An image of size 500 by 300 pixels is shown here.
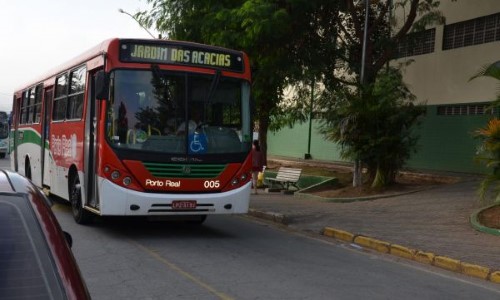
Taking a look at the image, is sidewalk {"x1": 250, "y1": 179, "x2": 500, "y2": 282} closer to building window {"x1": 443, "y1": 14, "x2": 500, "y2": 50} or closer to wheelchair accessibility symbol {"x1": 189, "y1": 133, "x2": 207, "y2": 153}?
wheelchair accessibility symbol {"x1": 189, "y1": 133, "x2": 207, "y2": 153}

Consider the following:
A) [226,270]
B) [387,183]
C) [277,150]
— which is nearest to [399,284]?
[226,270]

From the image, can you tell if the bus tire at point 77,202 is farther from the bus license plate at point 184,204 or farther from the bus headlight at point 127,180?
the bus license plate at point 184,204

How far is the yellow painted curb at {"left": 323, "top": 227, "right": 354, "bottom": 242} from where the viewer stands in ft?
33.6

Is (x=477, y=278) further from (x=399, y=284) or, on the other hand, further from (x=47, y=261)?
(x=47, y=261)

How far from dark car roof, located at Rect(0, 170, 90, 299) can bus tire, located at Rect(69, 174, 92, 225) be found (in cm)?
764

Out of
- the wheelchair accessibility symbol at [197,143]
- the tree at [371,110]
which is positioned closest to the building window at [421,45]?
the tree at [371,110]

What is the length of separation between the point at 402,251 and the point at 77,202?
233 inches

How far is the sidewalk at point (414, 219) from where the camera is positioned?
9.09 m

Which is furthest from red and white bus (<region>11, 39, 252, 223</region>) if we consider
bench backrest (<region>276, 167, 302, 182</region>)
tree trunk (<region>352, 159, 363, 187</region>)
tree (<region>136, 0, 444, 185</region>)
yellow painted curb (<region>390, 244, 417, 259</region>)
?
bench backrest (<region>276, 167, 302, 182</region>)

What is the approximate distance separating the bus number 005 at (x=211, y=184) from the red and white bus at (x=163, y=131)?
0.05 feet

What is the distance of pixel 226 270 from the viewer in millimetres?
7184

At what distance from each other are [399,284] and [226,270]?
2.20m

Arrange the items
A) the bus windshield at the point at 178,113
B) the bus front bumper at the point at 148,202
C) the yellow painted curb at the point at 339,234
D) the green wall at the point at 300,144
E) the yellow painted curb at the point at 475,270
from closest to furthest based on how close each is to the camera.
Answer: the yellow painted curb at the point at 475,270 → the bus front bumper at the point at 148,202 → the bus windshield at the point at 178,113 → the yellow painted curb at the point at 339,234 → the green wall at the point at 300,144

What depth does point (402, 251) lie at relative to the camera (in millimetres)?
9031
